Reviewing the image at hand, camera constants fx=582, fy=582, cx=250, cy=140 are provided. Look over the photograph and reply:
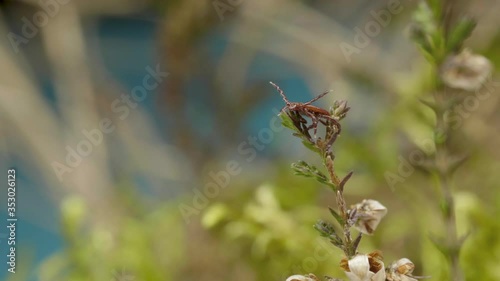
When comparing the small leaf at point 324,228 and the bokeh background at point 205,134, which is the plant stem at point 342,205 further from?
the bokeh background at point 205,134

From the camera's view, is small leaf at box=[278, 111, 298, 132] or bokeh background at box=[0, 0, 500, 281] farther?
bokeh background at box=[0, 0, 500, 281]

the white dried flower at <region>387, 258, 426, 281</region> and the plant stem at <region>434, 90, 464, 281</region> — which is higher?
the plant stem at <region>434, 90, 464, 281</region>

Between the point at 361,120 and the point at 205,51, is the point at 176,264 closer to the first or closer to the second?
the point at 361,120

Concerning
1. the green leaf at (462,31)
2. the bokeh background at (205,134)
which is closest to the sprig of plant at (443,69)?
the green leaf at (462,31)

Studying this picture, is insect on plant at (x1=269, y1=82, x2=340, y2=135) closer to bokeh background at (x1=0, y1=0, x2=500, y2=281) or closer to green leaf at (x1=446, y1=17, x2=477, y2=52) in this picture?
green leaf at (x1=446, y1=17, x2=477, y2=52)

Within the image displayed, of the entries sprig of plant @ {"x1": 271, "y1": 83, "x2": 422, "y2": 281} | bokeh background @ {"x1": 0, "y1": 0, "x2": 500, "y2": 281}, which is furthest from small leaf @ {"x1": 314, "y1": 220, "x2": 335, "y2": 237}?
bokeh background @ {"x1": 0, "y1": 0, "x2": 500, "y2": 281}

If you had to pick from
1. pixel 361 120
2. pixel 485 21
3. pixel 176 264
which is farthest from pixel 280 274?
pixel 485 21
